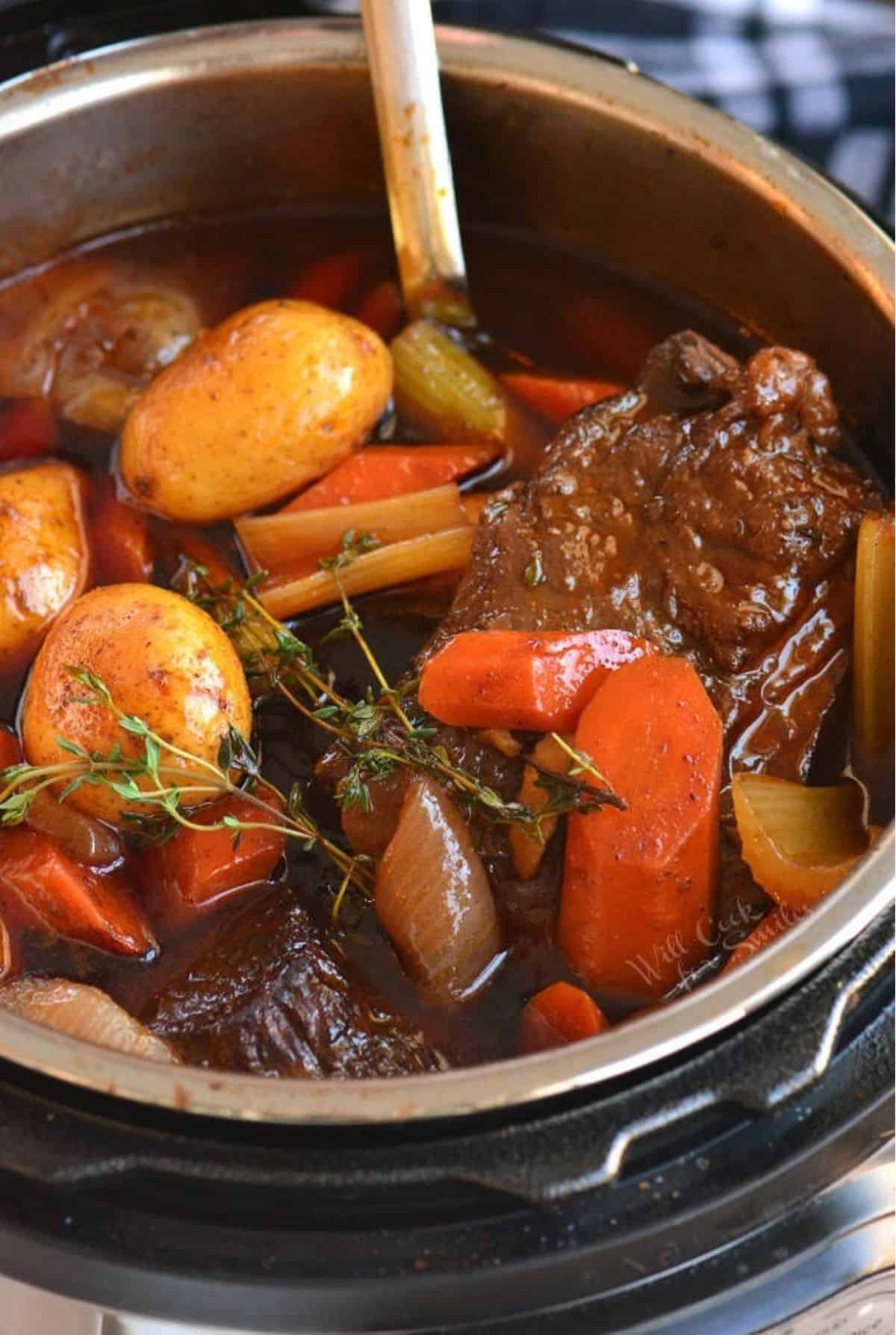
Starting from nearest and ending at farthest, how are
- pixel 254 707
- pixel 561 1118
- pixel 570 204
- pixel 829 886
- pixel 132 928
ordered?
pixel 561 1118, pixel 829 886, pixel 132 928, pixel 254 707, pixel 570 204

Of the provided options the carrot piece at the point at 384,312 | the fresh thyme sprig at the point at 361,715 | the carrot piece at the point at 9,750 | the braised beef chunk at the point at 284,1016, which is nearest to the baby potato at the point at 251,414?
the fresh thyme sprig at the point at 361,715

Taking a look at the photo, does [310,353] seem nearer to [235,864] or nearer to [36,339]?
[36,339]

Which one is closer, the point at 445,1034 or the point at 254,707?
the point at 445,1034

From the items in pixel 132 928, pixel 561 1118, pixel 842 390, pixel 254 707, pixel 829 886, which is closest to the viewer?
pixel 561 1118

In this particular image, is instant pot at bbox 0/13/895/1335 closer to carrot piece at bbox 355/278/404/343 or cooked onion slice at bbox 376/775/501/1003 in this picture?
cooked onion slice at bbox 376/775/501/1003

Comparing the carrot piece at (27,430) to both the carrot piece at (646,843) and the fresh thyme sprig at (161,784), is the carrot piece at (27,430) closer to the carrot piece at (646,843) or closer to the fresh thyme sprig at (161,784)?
the fresh thyme sprig at (161,784)

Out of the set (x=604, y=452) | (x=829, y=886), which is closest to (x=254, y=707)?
(x=604, y=452)

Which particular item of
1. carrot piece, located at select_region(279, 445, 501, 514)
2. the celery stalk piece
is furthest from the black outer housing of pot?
the celery stalk piece

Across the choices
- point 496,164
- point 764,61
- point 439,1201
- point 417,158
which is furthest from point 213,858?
point 764,61
